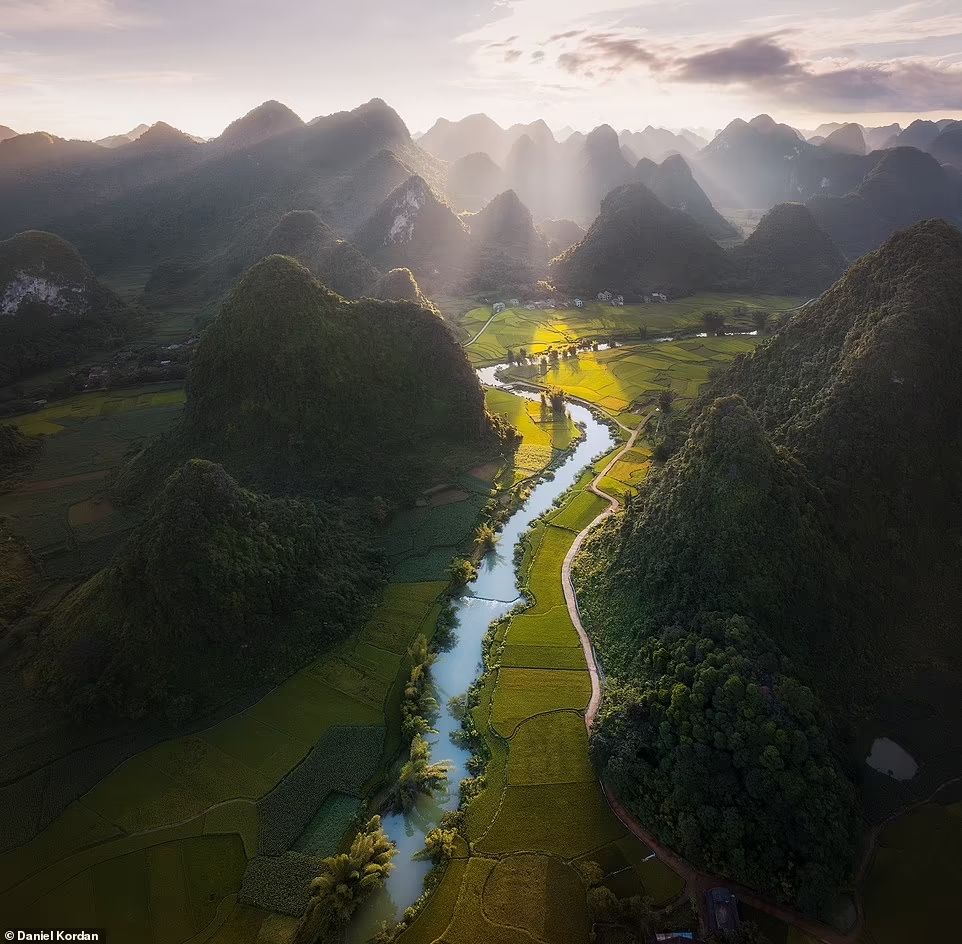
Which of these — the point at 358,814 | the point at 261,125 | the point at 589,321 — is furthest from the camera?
the point at 261,125

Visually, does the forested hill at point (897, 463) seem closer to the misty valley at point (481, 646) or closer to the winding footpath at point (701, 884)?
the misty valley at point (481, 646)

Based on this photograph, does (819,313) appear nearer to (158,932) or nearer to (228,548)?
(228,548)

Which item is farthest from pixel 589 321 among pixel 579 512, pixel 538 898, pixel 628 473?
pixel 538 898

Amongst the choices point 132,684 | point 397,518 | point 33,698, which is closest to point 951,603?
point 397,518

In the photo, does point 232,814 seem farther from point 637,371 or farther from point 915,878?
point 637,371

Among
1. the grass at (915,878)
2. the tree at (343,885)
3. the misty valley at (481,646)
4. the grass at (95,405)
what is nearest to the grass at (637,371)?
the misty valley at (481,646)
